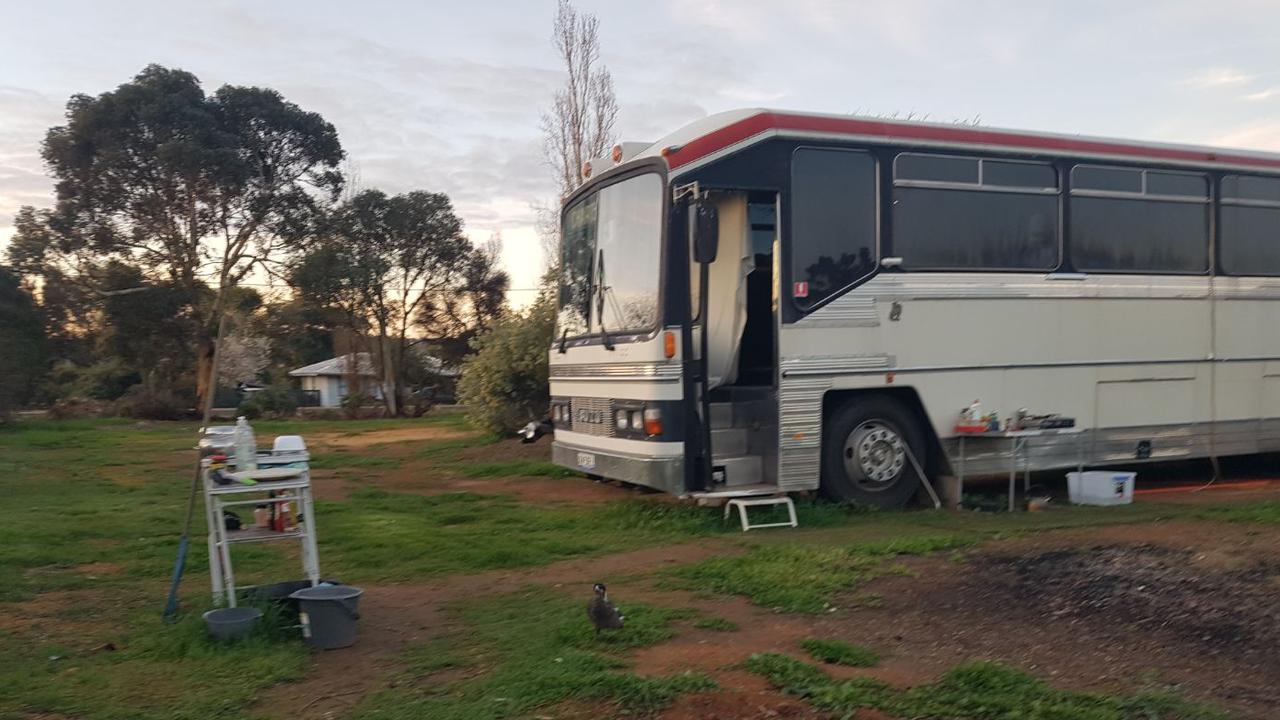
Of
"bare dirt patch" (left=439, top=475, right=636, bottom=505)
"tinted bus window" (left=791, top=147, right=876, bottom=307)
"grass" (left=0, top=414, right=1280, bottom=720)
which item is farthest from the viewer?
"bare dirt patch" (left=439, top=475, right=636, bottom=505)

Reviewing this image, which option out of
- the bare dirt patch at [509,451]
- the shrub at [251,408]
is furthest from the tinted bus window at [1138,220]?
the shrub at [251,408]

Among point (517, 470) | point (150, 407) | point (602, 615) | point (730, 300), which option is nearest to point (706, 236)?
point (730, 300)

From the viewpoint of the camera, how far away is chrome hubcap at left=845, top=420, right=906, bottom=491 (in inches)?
352

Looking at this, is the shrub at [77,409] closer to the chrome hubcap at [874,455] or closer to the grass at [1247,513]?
the chrome hubcap at [874,455]

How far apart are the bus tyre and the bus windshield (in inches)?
84.3

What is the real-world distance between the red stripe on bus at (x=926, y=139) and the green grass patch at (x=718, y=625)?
4190mm

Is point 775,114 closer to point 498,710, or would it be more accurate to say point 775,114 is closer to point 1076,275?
point 1076,275

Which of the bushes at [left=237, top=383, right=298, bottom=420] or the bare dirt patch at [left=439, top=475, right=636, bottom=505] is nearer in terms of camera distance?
the bare dirt patch at [left=439, top=475, right=636, bottom=505]

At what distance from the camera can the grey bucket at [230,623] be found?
506 cm

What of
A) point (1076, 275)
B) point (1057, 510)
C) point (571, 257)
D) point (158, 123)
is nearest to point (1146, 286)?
point (1076, 275)

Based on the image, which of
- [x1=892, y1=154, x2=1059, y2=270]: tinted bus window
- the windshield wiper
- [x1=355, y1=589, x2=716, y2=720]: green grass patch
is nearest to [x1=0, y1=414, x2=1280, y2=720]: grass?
[x1=355, y1=589, x2=716, y2=720]: green grass patch

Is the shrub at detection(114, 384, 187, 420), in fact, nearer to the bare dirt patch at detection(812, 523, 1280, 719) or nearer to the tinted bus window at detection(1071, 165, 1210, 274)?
the tinted bus window at detection(1071, 165, 1210, 274)

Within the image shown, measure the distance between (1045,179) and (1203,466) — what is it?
518cm

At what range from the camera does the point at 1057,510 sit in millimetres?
9289
